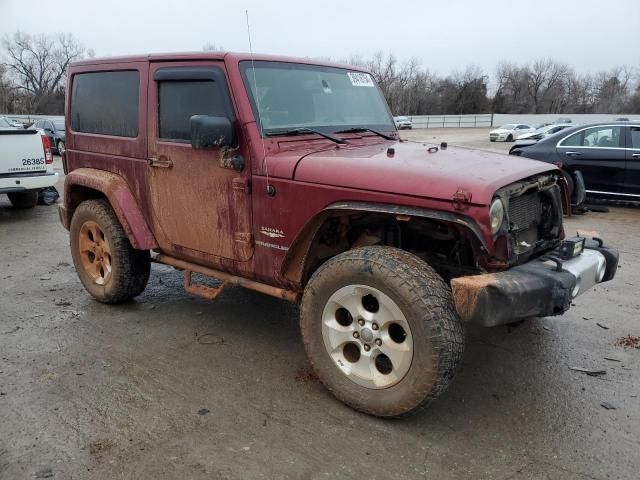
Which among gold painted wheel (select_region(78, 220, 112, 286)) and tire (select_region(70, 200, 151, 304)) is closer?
tire (select_region(70, 200, 151, 304))

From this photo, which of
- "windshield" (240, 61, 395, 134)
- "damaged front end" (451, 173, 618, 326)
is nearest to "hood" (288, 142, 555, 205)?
"damaged front end" (451, 173, 618, 326)

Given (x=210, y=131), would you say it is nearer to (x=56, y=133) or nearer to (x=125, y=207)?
(x=125, y=207)

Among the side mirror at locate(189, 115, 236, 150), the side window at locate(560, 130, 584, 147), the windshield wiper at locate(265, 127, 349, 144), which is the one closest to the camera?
the side mirror at locate(189, 115, 236, 150)

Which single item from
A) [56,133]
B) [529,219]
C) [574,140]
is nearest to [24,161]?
[529,219]

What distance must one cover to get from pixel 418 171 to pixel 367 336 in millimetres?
950

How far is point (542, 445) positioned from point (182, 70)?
127 inches

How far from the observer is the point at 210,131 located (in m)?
3.29

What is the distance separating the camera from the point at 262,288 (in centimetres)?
368

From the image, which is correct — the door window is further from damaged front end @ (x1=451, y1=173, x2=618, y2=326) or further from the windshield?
damaged front end @ (x1=451, y1=173, x2=618, y2=326)

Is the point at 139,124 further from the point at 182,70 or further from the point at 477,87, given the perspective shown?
the point at 477,87

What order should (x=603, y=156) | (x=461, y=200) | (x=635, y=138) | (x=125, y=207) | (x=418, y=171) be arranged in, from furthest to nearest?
(x=603, y=156), (x=635, y=138), (x=125, y=207), (x=418, y=171), (x=461, y=200)

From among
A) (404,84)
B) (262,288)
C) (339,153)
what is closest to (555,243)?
(339,153)

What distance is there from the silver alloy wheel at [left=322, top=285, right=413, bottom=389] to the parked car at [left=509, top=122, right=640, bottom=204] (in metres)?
7.46

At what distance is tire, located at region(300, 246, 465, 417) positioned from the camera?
281 cm
